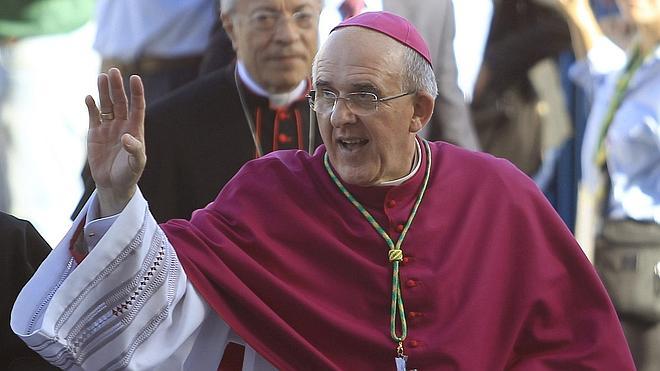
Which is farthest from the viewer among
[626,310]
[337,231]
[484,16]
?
[484,16]

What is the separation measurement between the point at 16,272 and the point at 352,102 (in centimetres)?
119

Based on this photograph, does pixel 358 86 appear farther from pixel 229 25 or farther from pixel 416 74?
pixel 229 25

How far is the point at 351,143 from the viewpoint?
16.1 feet

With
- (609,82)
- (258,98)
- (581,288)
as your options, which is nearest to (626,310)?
(609,82)

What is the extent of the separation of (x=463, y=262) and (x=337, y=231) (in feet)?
1.27

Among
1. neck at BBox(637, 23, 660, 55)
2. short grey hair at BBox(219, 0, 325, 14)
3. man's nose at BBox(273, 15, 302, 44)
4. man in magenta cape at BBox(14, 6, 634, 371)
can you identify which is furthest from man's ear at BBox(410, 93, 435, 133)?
neck at BBox(637, 23, 660, 55)

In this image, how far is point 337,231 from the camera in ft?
16.5

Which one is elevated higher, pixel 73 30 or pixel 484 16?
pixel 484 16

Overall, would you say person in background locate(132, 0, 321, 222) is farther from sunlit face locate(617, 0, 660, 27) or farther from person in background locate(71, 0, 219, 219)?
sunlit face locate(617, 0, 660, 27)

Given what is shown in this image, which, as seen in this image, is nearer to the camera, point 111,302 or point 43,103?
point 111,302

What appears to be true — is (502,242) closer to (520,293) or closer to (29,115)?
(520,293)

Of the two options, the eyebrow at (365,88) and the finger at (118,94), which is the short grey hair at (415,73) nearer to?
the eyebrow at (365,88)

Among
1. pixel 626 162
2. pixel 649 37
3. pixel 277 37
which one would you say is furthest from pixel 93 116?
pixel 649 37

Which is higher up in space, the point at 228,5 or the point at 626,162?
the point at 228,5
